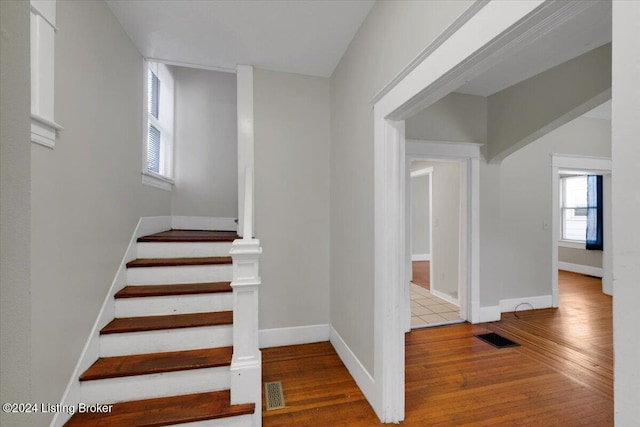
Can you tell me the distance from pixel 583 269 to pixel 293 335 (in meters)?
6.42

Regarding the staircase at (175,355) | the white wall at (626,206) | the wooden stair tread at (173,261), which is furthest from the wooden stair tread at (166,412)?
the white wall at (626,206)

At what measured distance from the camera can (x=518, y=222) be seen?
11.3 feet

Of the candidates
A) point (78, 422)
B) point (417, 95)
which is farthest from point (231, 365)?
point (417, 95)

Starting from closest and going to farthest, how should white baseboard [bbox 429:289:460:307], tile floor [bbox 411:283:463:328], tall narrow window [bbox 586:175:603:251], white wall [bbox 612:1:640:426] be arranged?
white wall [bbox 612:1:640:426], tile floor [bbox 411:283:463:328], white baseboard [bbox 429:289:460:307], tall narrow window [bbox 586:175:603:251]

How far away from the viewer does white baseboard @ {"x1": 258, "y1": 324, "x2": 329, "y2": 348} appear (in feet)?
8.61

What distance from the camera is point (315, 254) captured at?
2.80m

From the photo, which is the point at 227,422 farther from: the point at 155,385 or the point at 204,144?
the point at 204,144

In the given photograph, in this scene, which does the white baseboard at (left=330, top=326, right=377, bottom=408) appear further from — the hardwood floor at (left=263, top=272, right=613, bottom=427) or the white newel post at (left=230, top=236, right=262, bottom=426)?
the white newel post at (left=230, top=236, right=262, bottom=426)

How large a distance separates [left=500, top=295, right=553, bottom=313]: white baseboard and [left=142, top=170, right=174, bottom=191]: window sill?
417cm

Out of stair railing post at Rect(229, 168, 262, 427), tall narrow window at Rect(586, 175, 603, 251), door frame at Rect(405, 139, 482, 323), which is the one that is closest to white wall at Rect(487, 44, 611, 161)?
door frame at Rect(405, 139, 482, 323)

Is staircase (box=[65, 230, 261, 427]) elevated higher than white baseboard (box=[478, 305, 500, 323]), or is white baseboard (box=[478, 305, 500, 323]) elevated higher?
staircase (box=[65, 230, 261, 427])

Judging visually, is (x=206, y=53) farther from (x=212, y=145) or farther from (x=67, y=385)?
(x=67, y=385)

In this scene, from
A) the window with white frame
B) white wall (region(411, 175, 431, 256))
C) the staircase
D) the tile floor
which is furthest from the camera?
white wall (region(411, 175, 431, 256))

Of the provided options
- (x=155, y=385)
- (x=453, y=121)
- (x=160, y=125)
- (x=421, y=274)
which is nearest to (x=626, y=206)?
(x=155, y=385)
